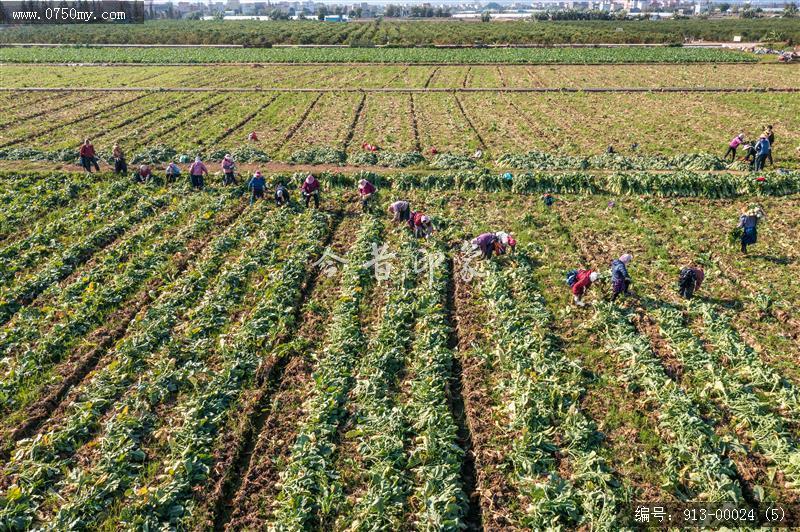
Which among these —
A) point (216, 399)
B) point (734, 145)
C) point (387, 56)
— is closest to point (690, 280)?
point (216, 399)

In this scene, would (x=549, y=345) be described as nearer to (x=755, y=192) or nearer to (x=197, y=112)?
(x=755, y=192)

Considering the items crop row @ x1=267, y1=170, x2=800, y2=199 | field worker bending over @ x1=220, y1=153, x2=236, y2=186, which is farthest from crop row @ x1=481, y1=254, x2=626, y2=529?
field worker bending over @ x1=220, y1=153, x2=236, y2=186

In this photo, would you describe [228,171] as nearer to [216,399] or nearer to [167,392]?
[167,392]

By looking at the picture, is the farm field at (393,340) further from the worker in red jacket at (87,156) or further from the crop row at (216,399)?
the worker in red jacket at (87,156)

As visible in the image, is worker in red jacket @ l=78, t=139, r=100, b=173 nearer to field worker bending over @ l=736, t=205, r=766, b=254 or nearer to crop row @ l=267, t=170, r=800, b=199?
crop row @ l=267, t=170, r=800, b=199

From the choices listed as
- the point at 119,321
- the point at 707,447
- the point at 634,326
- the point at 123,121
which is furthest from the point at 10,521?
the point at 123,121

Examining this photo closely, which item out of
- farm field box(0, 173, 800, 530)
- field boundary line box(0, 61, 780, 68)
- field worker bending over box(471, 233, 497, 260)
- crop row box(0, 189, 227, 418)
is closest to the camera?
farm field box(0, 173, 800, 530)
